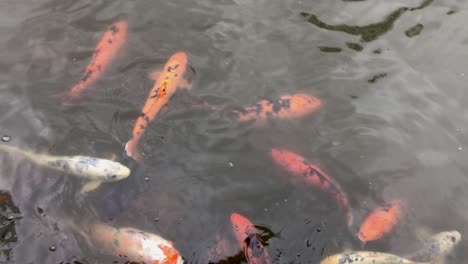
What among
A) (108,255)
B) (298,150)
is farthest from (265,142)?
(108,255)

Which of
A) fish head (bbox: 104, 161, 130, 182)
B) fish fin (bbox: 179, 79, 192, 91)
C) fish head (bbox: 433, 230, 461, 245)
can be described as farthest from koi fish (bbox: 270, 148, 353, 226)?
fish head (bbox: 104, 161, 130, 182)

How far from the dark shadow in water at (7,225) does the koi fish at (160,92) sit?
4.13 feet

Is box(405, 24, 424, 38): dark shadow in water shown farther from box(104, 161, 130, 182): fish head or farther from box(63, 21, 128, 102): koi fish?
box(104, 161, 130, 182): fish head

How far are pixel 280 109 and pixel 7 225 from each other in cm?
320

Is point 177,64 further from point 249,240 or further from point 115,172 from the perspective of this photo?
point 249,240

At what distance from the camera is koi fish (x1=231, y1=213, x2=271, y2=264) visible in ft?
14.4

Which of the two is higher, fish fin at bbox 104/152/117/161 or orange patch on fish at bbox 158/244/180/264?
fish fin at bbox 104/152/117/161

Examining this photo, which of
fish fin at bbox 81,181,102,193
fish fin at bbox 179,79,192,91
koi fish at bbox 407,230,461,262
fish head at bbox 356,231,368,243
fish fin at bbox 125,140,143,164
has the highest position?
fish fin at bbox 179,79,192,91

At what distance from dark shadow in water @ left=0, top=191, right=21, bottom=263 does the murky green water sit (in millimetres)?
15

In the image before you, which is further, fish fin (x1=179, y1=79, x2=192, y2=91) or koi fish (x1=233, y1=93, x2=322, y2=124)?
fish fin (x1=179, y1=79, x2=192, y2=91)

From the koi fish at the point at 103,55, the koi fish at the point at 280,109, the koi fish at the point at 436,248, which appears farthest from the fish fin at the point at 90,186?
the koi fish at the point at 436,248

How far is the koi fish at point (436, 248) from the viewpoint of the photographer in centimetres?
469

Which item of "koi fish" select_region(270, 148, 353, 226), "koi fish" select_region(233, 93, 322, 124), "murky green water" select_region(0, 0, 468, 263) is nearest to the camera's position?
"murky green water" select_region(0, 0, 468, 263)

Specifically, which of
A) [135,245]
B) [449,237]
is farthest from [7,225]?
[449,237]
